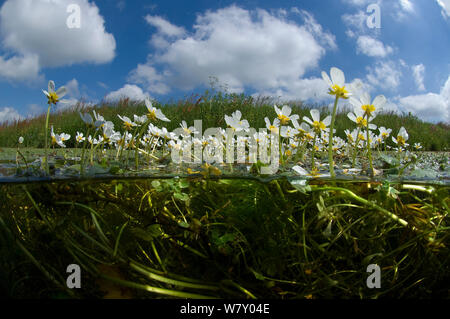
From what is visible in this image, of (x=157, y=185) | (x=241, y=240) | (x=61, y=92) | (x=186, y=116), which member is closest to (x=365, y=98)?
(x=241, y=240)

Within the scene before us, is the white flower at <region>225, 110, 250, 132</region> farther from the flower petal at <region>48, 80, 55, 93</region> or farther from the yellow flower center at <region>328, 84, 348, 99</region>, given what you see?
the flower petal at <region>48, 80, 55, 93</region>

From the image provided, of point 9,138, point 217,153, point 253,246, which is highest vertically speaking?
point 9,138

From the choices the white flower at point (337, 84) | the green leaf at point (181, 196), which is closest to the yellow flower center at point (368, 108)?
the white flower at point (337, 84)

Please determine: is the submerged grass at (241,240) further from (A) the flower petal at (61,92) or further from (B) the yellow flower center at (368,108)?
(A) the flower petal at (61,92)

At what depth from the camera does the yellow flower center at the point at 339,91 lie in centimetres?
110

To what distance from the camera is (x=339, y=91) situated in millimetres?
1104

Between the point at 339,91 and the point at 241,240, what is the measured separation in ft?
2.07

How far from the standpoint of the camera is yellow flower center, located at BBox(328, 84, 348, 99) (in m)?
1.10

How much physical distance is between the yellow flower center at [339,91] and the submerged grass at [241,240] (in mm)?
320
